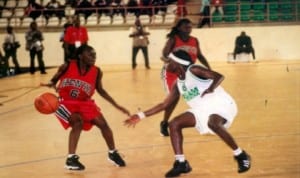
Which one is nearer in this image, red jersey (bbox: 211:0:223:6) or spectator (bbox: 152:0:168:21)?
red jersey (bbox: 211:0:223:6)

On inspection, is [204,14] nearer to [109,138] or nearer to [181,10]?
[181,10]

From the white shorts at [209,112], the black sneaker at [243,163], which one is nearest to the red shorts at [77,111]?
the white shorts at [209,112]

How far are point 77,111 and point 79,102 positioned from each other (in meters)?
0.12

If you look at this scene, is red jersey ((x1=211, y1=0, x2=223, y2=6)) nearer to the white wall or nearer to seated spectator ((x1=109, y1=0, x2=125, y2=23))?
the white wall

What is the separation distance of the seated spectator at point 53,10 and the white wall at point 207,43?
2.55 ft

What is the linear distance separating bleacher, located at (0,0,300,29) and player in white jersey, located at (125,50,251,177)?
19.5m

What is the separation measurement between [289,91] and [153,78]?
5446 millimetres

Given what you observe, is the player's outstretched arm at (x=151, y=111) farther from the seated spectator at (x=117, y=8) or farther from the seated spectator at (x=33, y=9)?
the seated spectator at (x=33, y=9)

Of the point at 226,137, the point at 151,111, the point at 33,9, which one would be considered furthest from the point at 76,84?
the point at 33,9

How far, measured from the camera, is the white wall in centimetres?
2580

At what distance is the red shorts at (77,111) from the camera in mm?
7055

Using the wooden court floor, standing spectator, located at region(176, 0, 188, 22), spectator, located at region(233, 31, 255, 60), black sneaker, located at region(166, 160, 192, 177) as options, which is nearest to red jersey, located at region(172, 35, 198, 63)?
the wooden court floor

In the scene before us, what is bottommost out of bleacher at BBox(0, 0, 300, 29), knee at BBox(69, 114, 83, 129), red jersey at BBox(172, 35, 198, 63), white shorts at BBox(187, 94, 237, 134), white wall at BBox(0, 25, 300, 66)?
white wall at BBox(0, 25, 300, 66)

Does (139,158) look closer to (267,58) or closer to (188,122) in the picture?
(188,122)
